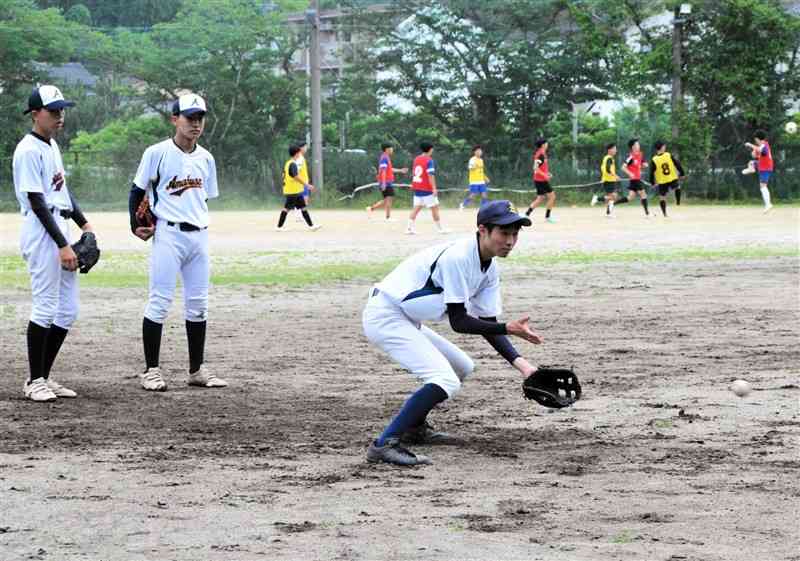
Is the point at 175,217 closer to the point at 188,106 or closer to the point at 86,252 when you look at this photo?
the point at 86,252

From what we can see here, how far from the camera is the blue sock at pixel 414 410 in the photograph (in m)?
6.92

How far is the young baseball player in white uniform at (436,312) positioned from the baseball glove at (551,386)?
0.07 meters

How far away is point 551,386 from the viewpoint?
23.4 ft

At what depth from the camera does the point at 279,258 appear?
Answer: 813 inches

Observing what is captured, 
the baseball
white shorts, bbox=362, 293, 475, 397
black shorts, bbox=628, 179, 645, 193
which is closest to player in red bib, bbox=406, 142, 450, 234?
black shorts, bbox=628, 179, 645, 193

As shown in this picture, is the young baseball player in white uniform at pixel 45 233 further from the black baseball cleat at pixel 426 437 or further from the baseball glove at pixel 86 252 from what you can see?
the black baseball cleat at pixel 426 437

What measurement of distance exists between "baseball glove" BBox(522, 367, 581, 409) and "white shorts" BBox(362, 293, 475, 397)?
38 cm

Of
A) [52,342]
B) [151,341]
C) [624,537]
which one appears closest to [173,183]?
[151,341]

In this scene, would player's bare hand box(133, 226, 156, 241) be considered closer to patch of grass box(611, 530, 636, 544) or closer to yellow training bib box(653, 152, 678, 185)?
patch of grass box(611, 530, 636, 544)

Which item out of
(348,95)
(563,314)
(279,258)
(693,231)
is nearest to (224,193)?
(348,95)

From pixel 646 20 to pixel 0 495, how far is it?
138ft

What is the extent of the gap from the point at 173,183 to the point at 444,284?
305cm

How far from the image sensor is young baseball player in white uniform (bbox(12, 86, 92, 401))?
28.6ft

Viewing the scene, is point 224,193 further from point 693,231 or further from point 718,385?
point 718,385
